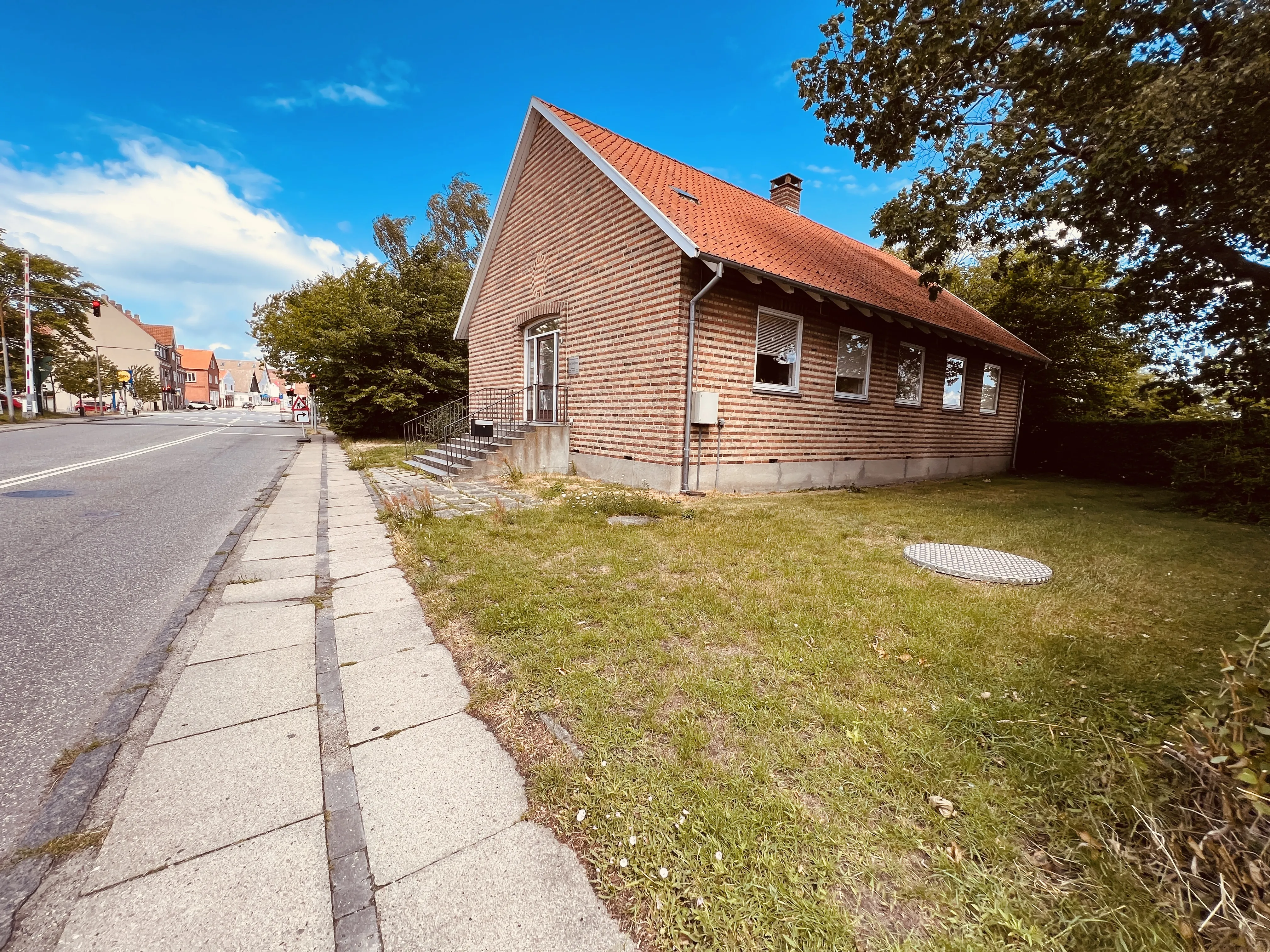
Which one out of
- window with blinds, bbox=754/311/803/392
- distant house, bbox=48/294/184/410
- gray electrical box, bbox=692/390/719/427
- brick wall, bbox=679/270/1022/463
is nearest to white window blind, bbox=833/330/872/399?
brick wall, bbox=679/270/1022/463

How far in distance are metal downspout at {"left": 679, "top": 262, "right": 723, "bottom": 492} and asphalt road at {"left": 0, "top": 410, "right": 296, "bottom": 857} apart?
5935mm

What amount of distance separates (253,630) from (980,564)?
19.1 ft

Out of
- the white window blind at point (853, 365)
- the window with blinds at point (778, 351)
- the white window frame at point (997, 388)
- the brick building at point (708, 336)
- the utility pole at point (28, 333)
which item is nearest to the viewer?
the brick building at point (708, 336)

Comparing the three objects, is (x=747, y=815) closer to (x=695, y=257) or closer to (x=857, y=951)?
(x=857, y=951)

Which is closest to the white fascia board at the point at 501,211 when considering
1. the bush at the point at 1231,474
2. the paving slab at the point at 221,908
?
the paving slab at the point at 221,908

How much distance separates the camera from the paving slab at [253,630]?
2988 mm

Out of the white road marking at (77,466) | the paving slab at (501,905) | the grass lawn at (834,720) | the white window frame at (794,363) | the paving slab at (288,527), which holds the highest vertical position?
the white window frame at (794,363)

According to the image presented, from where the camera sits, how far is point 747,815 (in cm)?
167

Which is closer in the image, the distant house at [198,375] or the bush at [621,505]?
the bush at [621,505]

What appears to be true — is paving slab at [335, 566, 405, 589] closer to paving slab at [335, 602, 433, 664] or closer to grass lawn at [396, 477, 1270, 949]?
grass lawn at [396, 477, 1270, 949]

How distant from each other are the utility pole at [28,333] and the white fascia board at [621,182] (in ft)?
100

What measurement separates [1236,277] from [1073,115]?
17.4ft

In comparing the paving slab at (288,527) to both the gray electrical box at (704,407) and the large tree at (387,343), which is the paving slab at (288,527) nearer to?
the gray electrical box at (704,407)

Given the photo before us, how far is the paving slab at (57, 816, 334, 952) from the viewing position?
1323 millimetres
